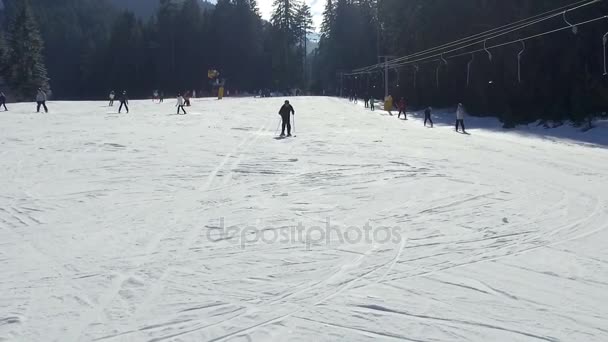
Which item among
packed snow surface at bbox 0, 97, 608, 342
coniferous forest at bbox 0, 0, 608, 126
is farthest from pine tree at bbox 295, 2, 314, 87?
packed snow surface at bbox 0, 97, 608, 342

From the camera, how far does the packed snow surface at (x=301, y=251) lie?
510 cm

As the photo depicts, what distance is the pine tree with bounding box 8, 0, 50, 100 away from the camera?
3295 inches

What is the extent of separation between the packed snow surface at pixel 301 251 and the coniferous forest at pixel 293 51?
788 inches

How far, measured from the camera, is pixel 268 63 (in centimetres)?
11406

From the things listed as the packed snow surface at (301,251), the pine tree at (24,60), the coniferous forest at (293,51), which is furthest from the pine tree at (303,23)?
the packed snow surface at (301,251)

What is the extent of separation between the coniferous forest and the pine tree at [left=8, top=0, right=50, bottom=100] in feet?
0.50

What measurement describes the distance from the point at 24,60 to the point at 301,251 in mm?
86673

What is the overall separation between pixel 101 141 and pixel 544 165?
14710 mm

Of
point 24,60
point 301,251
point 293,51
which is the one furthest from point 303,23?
point 301,251

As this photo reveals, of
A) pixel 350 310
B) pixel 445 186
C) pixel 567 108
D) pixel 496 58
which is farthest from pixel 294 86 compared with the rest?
pixel 350 310

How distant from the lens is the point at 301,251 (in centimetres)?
741

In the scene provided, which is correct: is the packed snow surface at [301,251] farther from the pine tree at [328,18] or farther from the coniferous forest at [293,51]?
the pine tree at [328,18]

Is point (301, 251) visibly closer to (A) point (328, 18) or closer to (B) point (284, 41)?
(B) point (284, 41)

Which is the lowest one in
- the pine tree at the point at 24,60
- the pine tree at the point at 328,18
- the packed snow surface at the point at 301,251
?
the packed snow surface at the point at 301,251
